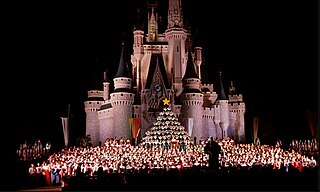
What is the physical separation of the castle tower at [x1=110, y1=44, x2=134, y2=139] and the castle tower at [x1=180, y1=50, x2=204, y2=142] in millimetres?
6594

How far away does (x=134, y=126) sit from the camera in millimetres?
47562

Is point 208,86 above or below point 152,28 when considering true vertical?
below

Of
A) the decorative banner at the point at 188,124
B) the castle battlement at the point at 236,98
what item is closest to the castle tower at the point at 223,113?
the castle battlement at the point at 236,98

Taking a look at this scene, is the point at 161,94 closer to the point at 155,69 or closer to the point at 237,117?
the point at 155,69

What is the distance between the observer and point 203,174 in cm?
2080

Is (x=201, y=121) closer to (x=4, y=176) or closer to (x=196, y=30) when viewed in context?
(x=196, y=30)

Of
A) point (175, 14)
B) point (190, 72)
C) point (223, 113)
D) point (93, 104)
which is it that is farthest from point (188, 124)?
point (175, 14)

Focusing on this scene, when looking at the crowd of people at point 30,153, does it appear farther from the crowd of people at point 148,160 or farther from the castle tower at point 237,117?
the castle tower at point 237,117

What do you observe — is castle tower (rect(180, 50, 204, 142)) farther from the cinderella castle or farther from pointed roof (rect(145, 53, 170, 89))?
pointed roof (rect(145, 53, 170, 89))

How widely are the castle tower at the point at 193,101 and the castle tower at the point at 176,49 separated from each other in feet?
7.05

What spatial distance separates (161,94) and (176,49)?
6.81 m

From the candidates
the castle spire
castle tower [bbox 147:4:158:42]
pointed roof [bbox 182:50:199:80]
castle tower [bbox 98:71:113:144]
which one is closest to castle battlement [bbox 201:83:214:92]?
pointed roof [bbox 182:50:199:80]

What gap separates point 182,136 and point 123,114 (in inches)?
348

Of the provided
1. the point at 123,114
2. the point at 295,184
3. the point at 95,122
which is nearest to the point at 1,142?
the point at 295,184
